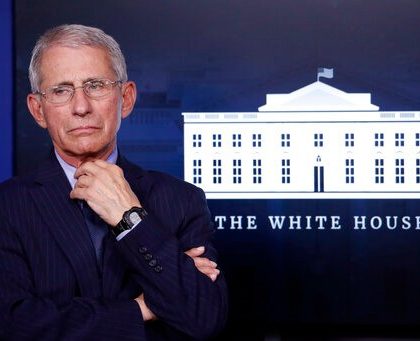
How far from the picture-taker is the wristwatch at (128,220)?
1.53 meters

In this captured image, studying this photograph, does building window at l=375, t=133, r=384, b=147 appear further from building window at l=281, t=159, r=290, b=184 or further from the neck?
the neck

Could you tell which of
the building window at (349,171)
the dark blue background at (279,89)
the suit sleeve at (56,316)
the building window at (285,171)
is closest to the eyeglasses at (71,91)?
the suit sleeve at (56,316)

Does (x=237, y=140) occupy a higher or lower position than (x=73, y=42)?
lower

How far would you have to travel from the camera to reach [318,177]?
2.59 metres

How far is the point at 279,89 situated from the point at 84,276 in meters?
1.25

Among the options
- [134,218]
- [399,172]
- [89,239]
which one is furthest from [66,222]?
[399,172]

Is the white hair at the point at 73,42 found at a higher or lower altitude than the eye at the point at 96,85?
higher

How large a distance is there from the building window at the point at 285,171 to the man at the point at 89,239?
96 cm

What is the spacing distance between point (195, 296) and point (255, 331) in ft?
3.92

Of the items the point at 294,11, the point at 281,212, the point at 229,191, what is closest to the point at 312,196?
the point at 281,212

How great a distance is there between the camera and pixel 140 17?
2611mm

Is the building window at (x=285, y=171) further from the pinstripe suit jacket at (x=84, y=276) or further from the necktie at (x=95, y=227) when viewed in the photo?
the necktie at (x=95, y=227)

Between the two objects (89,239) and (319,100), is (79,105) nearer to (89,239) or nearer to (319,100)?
(89,239)

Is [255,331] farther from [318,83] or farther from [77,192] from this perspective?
[77,192]
